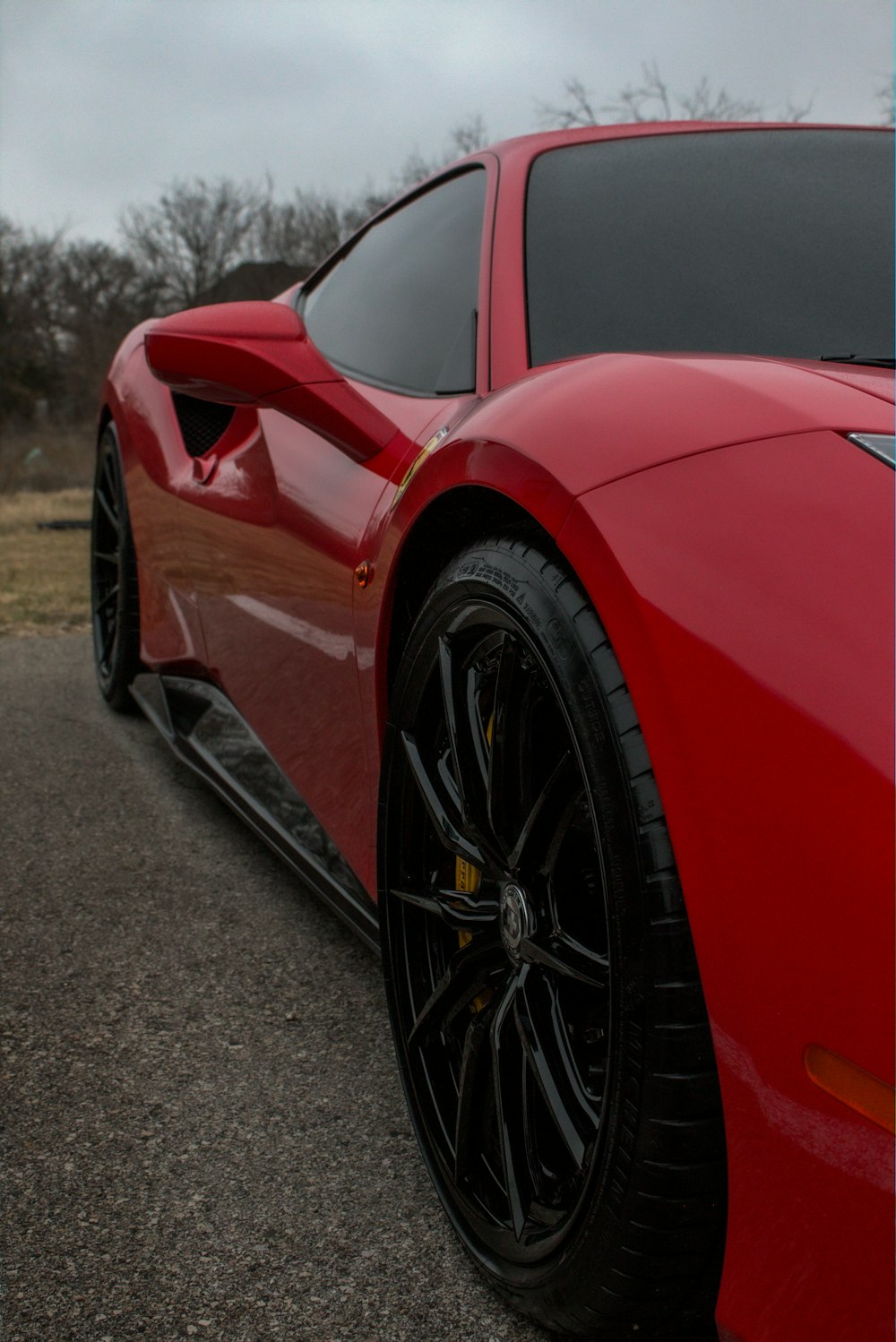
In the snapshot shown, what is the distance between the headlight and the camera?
93cm

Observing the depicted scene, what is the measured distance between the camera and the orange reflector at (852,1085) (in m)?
0.76

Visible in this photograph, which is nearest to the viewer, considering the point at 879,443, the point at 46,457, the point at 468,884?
the point at 879,443

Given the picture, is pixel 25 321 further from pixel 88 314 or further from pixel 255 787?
pixel 255 787

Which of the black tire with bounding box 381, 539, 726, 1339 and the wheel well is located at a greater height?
the wheel well

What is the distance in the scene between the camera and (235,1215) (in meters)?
1.38

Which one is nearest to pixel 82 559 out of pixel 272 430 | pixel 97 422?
pixel 97 422

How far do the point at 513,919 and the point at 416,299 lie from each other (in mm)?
1206

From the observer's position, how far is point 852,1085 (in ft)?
2.58

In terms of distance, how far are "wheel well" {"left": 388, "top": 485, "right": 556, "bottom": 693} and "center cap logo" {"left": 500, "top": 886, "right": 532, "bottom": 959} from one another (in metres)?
0.35

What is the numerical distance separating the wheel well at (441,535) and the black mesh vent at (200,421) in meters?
1.10

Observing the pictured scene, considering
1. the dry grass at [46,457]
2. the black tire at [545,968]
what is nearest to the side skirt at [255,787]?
the black tire at [545,968]

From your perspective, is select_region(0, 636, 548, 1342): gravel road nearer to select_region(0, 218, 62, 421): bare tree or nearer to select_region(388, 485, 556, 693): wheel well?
select_region(388, 485, 556, 693): wheel well

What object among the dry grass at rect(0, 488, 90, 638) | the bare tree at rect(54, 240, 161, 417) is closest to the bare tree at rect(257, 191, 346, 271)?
the bare tree at rect(54, 240, 161, 417)

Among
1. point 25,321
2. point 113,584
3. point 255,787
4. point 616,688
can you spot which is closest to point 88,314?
point 25,321
